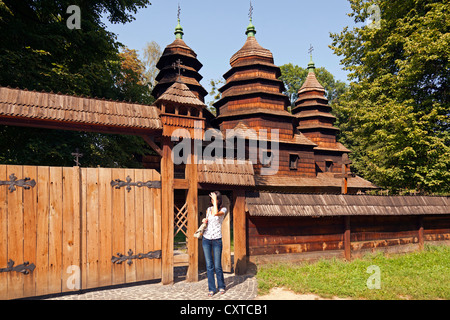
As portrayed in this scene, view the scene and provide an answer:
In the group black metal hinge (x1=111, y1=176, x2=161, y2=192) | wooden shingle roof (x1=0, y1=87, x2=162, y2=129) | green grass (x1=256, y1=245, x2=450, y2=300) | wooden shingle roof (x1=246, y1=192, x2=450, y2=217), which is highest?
wooden shingle roof (x1=0, y1=87, x2=162, y2=129)

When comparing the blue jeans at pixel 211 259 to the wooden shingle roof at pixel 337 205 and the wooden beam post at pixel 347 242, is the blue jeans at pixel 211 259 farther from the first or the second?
the wooden beam post at pixel 347 242

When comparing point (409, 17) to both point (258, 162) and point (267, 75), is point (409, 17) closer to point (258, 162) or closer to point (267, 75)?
point (267, 75)

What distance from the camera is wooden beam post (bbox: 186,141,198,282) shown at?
6.46 meters

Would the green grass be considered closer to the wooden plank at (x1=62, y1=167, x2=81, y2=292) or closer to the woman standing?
the woman standing

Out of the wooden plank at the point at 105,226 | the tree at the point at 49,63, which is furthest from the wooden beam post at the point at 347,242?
the tree at the point at 49,63

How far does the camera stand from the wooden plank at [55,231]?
5406 mm

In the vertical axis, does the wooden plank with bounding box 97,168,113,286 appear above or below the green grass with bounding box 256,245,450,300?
above

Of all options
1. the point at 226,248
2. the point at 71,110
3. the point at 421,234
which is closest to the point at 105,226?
the point at 71,110

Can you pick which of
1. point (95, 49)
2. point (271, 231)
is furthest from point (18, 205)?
point (95, 49)

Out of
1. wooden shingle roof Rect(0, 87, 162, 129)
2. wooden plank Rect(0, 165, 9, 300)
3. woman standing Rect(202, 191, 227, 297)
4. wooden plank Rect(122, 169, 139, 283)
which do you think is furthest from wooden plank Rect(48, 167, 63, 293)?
woman standing Rect(202, 191, 227, 297)

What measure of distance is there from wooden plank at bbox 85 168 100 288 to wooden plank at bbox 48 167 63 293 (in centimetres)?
51

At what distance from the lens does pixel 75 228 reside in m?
5.64

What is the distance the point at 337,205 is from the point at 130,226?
6190 millimetres

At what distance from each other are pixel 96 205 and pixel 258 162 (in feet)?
43.0
